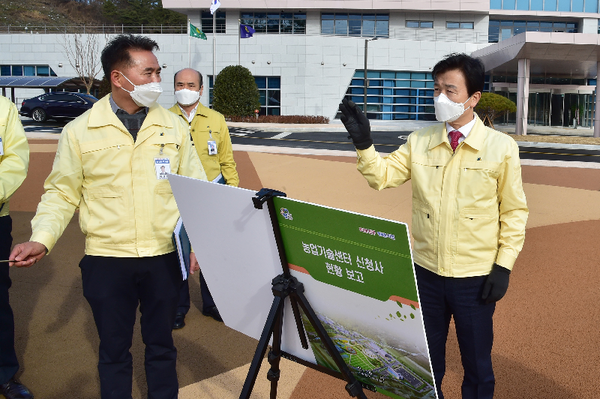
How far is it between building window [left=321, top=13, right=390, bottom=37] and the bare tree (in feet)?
53.5

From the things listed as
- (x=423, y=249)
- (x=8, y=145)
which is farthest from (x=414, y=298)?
(x=8, y=145)

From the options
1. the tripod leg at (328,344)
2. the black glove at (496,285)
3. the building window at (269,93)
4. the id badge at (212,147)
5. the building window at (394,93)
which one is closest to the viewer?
the tripod leg at (328,344)

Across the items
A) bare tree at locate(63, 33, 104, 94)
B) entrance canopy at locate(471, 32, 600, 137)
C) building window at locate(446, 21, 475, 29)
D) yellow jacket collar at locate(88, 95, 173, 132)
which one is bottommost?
yellow jacket collar at locate(88, 95, 173, 132)

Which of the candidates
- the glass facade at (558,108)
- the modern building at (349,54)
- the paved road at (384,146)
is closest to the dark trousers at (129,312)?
the paved road at (384,146)

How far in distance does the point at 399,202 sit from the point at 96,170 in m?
7.09

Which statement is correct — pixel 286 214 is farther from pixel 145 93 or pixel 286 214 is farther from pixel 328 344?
pixel 145 93

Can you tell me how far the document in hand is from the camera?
111 inches

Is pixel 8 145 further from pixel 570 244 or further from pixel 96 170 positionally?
pixel 570 244

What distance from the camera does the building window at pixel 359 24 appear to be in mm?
37875

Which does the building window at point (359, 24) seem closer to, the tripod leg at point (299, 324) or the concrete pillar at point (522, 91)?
the concrete pillar at point (522, 91)

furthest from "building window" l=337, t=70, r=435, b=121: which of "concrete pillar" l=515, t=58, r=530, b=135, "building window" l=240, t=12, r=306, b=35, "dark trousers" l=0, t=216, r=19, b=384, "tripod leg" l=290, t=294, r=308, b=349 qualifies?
"tripod leg" l=290, t=294, r=308, b=349

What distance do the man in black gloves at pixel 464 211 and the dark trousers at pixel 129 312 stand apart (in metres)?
1.24

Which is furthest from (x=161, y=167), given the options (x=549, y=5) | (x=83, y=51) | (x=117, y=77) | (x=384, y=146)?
(x=549, y=5)

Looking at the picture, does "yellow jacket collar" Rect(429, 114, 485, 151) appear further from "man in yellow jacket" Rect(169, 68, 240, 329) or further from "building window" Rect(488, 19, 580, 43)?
"building window" Rect(488, 19, 580, 43)
